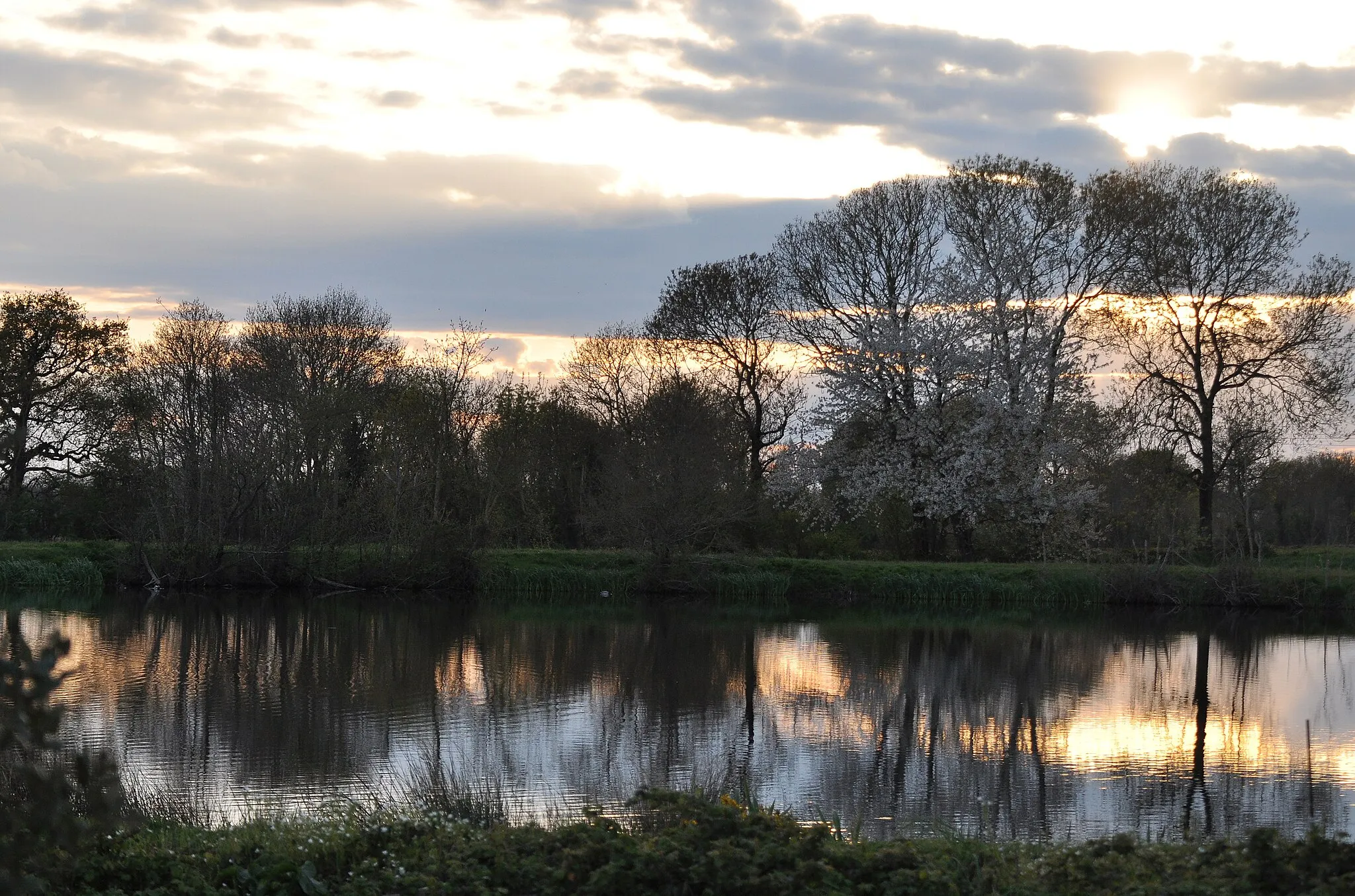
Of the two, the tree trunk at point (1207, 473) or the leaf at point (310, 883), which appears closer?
the leaf at point (310, 883)

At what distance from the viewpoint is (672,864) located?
714 cm

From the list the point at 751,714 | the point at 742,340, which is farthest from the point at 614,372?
the point at 751,714

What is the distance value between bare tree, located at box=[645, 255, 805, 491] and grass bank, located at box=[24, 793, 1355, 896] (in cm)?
3913

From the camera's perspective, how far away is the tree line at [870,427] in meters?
36.2

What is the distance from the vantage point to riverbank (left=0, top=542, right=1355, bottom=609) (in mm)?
35281

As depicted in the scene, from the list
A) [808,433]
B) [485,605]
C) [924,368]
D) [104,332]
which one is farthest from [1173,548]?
[104,332]

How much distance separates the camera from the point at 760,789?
12.7 m

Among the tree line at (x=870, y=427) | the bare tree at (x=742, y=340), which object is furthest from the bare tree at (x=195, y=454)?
the bare tree at (x=742, y=340)

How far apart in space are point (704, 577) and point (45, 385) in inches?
979

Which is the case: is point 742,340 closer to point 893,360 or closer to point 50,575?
point 893,360

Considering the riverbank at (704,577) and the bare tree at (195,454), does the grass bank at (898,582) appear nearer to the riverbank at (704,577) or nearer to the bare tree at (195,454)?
the riverbank at (704,577)

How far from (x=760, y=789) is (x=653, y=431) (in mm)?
27214

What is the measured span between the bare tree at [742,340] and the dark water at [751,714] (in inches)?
717

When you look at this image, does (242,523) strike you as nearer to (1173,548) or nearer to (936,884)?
(1173,548)
